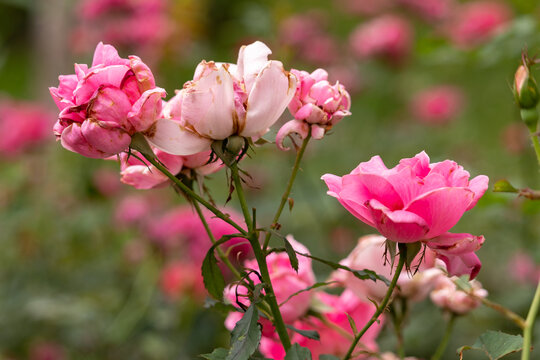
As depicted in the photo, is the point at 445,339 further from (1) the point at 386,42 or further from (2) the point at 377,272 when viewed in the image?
(1) the point at 386,42

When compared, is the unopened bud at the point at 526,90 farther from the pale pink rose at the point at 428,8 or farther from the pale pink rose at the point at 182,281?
the pale pink rose at the point at 428,8

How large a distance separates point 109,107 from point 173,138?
44mm

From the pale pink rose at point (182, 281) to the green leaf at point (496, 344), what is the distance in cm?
89

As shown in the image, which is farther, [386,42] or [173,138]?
[386,42]

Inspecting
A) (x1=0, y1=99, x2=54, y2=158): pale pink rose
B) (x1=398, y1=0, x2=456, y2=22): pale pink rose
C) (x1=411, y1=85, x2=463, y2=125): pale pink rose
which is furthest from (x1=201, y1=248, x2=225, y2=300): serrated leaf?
(x1=411, y1=85, x2=463, y2=125): pale pink rose

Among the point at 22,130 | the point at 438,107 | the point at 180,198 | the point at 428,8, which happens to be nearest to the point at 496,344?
the point at 180,198

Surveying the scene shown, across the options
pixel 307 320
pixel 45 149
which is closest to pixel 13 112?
pixel 45 149

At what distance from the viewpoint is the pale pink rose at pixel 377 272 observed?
50 centimetres

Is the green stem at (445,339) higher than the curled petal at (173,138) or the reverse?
the reverse

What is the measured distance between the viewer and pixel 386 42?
200cm

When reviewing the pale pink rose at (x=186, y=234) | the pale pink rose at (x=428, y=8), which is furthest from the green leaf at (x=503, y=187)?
the pale pink rose at (x=428, y=8)

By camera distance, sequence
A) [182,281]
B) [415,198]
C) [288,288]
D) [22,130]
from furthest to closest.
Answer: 1. [22,130]
2. [182,281]
3. [288,288]
4. [415,198]

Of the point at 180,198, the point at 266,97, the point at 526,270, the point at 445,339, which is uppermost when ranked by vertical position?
the point at 266,97

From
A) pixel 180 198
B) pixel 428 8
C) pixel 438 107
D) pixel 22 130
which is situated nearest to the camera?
pixel 180 198
